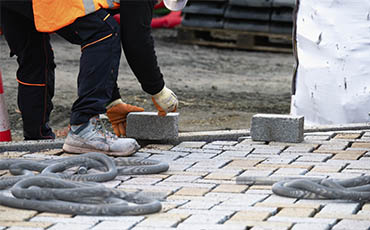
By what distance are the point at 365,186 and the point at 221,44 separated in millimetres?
9321

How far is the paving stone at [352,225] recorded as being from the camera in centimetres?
335

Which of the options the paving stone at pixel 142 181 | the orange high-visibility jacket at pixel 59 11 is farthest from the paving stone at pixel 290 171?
the orange high-visibility jacket at pixel 59 11

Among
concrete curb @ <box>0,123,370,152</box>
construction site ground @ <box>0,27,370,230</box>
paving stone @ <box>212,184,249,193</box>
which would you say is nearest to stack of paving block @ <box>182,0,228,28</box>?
construction site ground @ <box>0,27,370,230</box>

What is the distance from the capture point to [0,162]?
446 cm

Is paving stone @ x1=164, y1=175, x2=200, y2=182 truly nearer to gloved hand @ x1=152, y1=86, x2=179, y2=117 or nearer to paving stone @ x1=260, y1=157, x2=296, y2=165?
paving stone @ x1=260, y1=157, x2=296, y2=165

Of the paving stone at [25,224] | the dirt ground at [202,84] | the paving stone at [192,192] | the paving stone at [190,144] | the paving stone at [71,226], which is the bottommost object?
the dirt ground at [202,84]

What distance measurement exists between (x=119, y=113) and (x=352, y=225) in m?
2.39

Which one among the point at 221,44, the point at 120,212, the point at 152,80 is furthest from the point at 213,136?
the point at 221,44

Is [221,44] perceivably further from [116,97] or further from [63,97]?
[116,97]

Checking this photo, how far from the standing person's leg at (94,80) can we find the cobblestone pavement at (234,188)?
0.59 ft

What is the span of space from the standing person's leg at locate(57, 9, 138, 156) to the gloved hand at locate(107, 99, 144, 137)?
479 mm

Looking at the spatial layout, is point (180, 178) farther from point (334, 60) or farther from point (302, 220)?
point (334, 60)

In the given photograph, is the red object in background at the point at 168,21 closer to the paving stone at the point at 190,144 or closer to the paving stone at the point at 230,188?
the paving stone at the point at 190,144

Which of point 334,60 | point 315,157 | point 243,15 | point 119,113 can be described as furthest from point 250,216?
point 243,15
